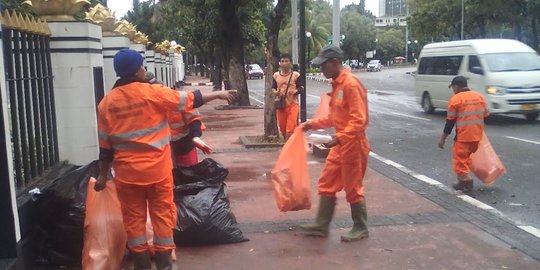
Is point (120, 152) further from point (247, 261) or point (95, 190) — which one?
point (247, 261)

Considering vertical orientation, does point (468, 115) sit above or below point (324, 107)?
below

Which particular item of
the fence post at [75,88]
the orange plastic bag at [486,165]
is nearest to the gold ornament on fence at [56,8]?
the fence post at [75,88]

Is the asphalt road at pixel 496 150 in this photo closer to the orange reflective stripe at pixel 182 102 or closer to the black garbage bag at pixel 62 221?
the orange reflective stripe at pixel 182 102

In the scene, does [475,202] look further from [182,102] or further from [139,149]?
[139,149]

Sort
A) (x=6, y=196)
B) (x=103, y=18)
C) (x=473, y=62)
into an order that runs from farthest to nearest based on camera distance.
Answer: (x=473, y=62), (x=103, y=18), (x=6, y=196)

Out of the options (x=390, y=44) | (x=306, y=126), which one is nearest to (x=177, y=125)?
(x=306, y=126)

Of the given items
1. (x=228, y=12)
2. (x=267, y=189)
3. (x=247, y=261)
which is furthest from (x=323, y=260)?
(x=228, y=12)

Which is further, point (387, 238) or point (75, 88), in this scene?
point (75, 88)

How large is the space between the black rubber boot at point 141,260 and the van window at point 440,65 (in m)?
13.5

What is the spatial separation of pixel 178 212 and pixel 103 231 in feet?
2.88

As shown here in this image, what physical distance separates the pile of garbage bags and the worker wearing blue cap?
1.62ft

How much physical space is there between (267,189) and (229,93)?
3.15 metres

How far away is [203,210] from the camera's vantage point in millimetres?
5016

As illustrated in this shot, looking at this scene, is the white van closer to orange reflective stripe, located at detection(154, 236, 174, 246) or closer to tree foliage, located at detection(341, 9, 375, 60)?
orange reflective stripe, located at detection(154, 236, 174, 246)
